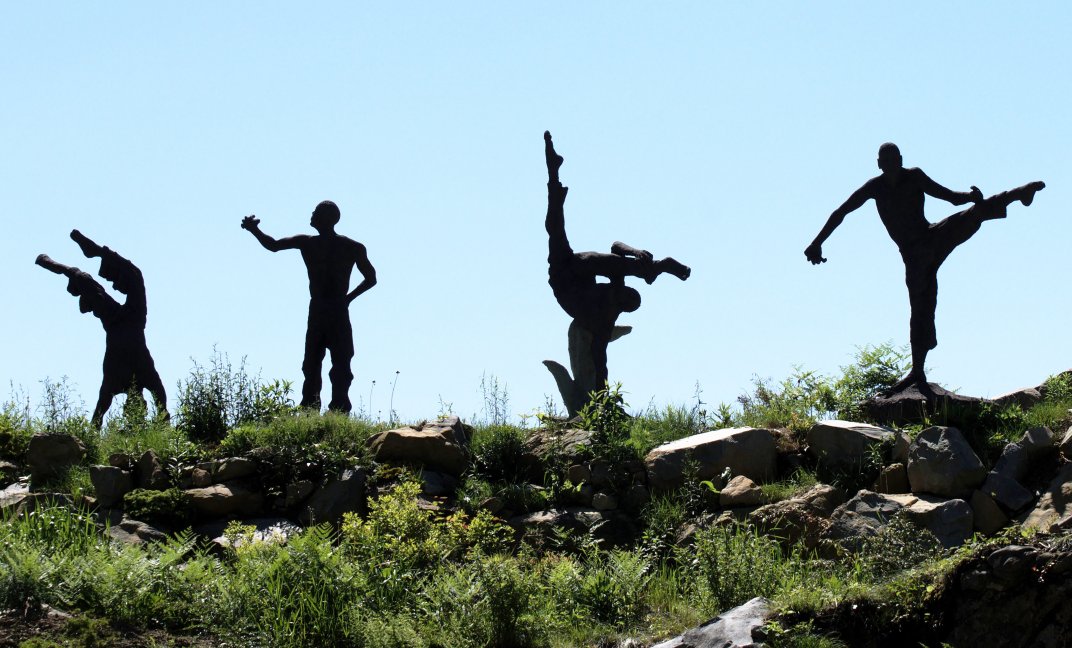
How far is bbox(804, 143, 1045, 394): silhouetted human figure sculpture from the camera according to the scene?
1244 centimetres

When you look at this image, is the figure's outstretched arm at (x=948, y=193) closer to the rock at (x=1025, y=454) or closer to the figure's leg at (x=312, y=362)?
the rock at (x=1025, y=454)

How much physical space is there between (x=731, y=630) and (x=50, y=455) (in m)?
6.94

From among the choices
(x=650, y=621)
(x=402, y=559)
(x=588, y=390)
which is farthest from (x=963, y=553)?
(x=588, y=390)

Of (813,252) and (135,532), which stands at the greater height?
(813,252)

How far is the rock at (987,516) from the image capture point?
32.9 ft

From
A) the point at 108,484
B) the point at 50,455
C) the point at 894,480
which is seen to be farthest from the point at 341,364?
the point at 894,480

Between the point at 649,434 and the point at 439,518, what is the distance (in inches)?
98.7

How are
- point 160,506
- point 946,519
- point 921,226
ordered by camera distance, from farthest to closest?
point 921,226
point 160,506
point 946,519

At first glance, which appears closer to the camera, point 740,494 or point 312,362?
point 740,494

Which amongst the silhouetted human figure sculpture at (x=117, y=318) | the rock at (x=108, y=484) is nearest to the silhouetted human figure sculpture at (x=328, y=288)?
the silhouetted human figure sculpture at (x=117, y=318)

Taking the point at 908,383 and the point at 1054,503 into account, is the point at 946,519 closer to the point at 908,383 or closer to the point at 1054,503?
the point at 1054,503

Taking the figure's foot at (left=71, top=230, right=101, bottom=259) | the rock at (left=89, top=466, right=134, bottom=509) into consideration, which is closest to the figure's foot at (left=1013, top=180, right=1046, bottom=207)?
the rock at (left=89, top=466, right=134, bottom=509)

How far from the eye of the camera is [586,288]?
13812mm

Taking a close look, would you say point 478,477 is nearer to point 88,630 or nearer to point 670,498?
point 670,498
